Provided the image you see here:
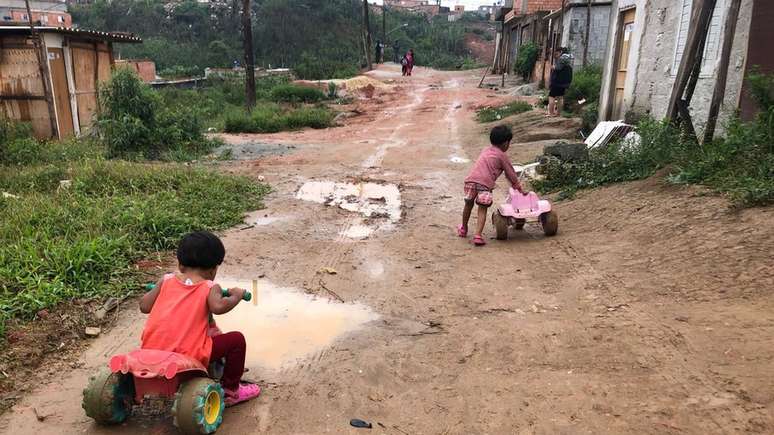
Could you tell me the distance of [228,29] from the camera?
163 ft

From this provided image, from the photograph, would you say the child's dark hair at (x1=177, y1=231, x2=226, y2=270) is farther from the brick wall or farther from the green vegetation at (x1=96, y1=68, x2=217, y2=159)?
the brick wall

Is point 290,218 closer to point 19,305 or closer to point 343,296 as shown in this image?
point 343,296

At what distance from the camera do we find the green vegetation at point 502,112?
15835 millimetres

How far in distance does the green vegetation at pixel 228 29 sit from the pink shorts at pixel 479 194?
3994 cm

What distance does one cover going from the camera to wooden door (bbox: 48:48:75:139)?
41.4 feet

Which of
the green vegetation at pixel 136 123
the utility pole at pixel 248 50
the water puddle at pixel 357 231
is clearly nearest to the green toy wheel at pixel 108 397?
the water puddle at pixel 357 231

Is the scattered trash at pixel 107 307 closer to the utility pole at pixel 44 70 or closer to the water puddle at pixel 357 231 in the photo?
the water puddle at pixel 357 231

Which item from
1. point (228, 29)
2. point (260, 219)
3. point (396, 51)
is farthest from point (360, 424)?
point (396, 51)

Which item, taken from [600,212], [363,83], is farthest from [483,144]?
[363,83]

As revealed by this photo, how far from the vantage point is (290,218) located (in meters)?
6.61

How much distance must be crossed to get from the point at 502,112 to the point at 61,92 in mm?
11807

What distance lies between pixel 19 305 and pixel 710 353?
4368 millimetres

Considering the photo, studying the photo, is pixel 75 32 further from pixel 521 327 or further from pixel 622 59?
pixel 521 327

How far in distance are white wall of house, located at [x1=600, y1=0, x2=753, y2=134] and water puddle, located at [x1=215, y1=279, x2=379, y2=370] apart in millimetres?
5879
